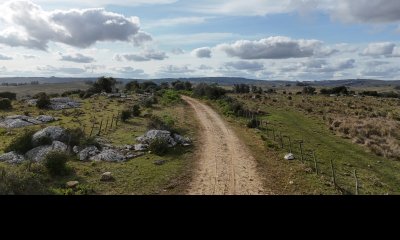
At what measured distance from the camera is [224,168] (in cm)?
2417

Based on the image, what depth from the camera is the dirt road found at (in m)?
20.2

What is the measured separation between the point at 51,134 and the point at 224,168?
12.9 metres

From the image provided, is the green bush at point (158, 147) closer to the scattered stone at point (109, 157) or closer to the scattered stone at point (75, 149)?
the scattered stone at point (109, 157)

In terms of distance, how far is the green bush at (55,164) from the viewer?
22094mm

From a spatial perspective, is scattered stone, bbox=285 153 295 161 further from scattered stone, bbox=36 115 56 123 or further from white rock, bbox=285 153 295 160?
scattered stone, bbox=36 115 56 123

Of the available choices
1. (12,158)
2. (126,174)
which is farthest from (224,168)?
(12,158)

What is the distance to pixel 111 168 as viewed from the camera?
78.2 feet

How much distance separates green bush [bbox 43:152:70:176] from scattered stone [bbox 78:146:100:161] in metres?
3.28

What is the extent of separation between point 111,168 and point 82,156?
3166mm

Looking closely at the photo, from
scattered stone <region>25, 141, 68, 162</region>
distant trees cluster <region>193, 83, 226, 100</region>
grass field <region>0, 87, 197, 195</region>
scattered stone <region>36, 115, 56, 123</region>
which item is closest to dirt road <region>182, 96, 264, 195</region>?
grass field <region>0, 87, 197, 195</region>

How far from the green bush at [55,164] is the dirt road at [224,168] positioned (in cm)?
733
